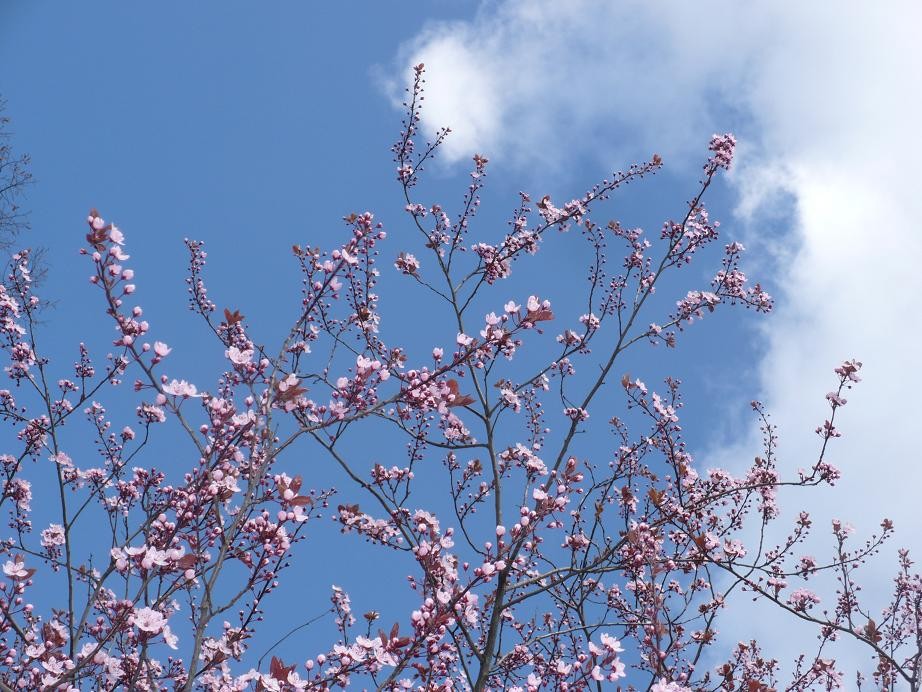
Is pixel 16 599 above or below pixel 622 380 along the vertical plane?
below

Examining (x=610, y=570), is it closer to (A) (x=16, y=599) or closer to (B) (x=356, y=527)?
(B) (x=356, y=527)

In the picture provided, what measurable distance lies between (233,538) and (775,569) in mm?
4603

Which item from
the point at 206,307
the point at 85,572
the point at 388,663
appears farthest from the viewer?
the point at 206,307

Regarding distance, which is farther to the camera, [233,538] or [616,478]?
[616,478]

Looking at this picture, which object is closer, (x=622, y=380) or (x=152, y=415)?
(x=152, y=415)

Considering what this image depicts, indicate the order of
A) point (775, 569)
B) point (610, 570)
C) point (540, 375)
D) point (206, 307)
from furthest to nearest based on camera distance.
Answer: point (540, 375) < point (206, 307) < point (775, 569) < point (610, 570)

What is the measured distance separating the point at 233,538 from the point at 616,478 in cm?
478

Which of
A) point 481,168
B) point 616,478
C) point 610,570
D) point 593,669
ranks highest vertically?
point 481,168

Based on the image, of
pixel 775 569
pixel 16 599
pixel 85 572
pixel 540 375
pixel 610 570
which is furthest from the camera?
pixel 540 375

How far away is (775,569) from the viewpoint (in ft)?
19.8

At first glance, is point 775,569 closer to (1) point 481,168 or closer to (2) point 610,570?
(2) point 610,570

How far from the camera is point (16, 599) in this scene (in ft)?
12.5

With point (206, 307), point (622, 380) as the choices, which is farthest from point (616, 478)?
point (206, 307)

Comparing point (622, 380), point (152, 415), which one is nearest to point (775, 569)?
point (622, 380)
